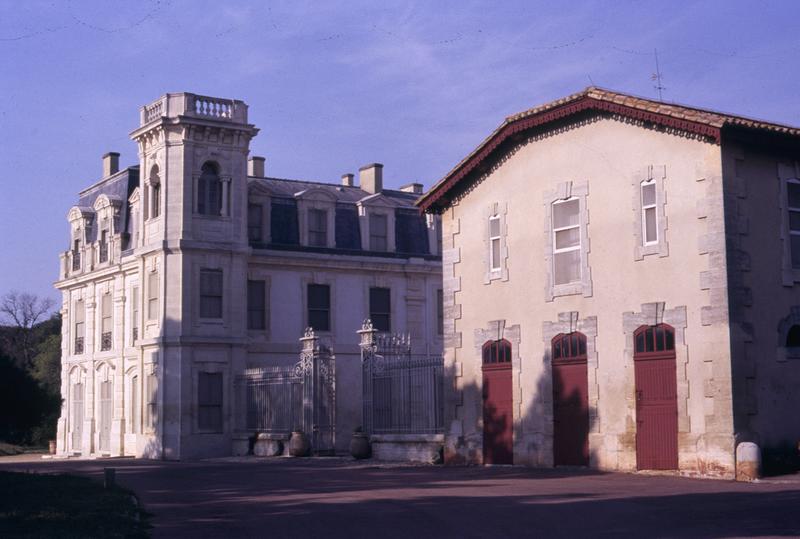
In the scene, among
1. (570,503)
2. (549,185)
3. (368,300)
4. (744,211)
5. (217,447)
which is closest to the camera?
(570,503)

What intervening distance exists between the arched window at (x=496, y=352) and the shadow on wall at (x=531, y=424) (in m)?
0.50

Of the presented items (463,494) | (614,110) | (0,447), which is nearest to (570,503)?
(463,494)

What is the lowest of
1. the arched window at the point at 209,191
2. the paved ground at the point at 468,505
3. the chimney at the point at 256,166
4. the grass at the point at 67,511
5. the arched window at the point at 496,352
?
the paved ground at the point at 468,505

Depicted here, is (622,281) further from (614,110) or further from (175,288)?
(175,288)

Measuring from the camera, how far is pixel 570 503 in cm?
1600

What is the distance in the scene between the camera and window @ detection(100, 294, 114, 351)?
4359cm

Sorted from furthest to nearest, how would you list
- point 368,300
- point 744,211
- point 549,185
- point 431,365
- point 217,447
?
point 368,300
point 217,447
point 431,365
point 549,185
point 744,211

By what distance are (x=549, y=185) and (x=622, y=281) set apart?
10.5ft

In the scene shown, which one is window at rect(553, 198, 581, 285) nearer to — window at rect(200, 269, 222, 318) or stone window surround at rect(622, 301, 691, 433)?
stone window surround at rect(622, 301, 691, 433)

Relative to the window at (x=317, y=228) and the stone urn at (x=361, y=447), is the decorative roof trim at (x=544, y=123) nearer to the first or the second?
the stone urn at (x=361, y=447)

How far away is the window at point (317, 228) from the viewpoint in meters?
42.7

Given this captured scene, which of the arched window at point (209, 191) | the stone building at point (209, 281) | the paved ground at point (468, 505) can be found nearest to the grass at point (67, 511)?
the paved ground at point (468, 505)

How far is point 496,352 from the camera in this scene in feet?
85.9

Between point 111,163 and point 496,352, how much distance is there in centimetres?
2739
